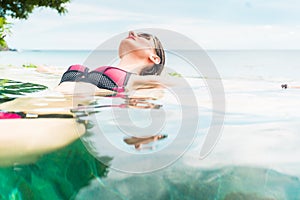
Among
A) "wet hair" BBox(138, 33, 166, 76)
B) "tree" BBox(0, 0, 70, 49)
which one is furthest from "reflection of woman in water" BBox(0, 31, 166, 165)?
"tree" BBox(0, 0, 70, 49)

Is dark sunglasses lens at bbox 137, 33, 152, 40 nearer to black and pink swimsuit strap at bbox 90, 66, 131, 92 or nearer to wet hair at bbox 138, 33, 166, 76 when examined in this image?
wet hair at bbox 138, 33, 166, 76

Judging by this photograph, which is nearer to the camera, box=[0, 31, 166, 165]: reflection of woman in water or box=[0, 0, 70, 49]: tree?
box=[0, 31, 166, 165]: reflection of woman in water

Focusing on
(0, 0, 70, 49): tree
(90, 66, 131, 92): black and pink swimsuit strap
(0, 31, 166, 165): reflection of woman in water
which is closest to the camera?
(0, 31, 166, 165): reflection of woman in water

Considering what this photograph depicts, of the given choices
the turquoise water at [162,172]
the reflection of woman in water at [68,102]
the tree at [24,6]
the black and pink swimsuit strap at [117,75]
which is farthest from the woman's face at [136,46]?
the tree at [24,6]

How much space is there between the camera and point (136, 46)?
3.68 meters

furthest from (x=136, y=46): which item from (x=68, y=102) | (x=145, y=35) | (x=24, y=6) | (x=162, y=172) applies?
(x=24, y=6)

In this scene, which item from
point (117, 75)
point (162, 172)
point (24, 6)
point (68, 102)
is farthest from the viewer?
point (24, 6)

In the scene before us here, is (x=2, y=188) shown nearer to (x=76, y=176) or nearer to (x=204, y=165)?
(x=76, y=176)

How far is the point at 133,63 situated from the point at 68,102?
107 centimetres

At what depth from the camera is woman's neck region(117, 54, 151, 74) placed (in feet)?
12.0

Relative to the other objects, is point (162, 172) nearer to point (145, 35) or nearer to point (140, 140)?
point (140, 140)

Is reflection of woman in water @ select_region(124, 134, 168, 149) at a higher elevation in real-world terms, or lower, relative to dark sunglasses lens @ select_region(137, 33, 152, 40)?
lower

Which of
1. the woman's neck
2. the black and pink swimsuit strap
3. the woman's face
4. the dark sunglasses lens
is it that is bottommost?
the black and pink swimsuit strap

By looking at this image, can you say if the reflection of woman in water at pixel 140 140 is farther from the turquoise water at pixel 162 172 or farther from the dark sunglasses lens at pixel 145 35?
the dark sunglasses lens at pixel 145 35
